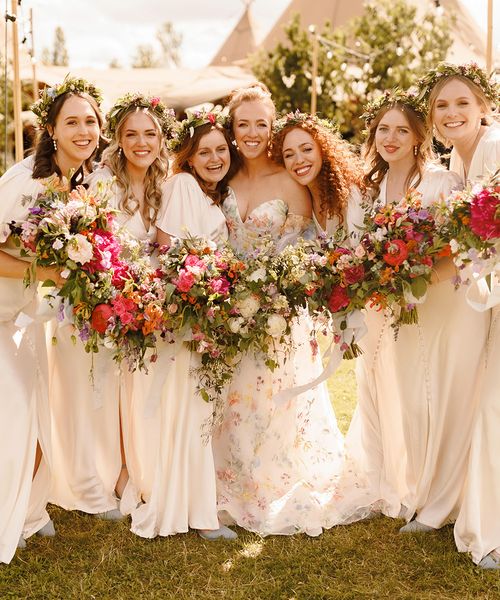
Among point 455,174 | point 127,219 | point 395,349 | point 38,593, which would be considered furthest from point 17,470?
point 455,174

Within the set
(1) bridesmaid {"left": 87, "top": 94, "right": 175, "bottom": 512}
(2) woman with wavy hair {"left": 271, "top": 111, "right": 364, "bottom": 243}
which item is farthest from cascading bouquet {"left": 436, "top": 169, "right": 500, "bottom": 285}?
(1) bridesmaid {"left": 87, "top": 94, "right": 175, "bottom": 512}

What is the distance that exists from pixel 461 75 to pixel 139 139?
192cm

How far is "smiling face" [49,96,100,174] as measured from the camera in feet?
14.8

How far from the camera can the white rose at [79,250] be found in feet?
12.4

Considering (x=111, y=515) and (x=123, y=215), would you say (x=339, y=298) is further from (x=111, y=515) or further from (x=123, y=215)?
(x=111, y=515)

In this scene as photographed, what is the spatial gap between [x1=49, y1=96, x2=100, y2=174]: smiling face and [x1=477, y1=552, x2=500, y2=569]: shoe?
3.12 meters

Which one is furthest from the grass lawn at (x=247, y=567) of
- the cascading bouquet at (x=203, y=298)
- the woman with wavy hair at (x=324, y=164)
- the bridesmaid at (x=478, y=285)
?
the woman with wavy hair at (x=324, y=164)

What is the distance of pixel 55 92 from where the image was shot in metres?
4.62

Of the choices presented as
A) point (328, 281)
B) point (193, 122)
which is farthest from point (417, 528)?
point (193, 122)

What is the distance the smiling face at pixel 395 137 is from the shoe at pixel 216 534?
2.33 meters

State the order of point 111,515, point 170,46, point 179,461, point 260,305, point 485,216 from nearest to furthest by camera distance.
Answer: point 485,216, point 260,305, point 179,461, point 111,515, point 170,46

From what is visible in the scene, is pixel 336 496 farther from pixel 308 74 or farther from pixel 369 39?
pixel 369 39

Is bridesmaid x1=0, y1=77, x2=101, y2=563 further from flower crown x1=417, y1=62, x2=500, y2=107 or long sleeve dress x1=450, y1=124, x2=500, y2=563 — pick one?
long sleeve dress x1=450, y1=124, x2=500, y2=563

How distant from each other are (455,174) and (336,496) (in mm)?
2039
